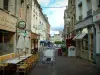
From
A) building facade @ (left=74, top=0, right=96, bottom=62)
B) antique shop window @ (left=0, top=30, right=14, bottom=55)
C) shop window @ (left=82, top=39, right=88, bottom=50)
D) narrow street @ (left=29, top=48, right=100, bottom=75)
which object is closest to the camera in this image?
narrow street @ (left=29, top=48, right=100, bottom=75)

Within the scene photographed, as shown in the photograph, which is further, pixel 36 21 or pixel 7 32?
pixel 36 21

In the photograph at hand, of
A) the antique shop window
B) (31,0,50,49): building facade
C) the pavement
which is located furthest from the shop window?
(31,0,50,49): building facade

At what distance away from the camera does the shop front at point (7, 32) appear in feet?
47.0

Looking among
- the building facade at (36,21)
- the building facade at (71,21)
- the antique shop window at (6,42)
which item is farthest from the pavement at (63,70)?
the building facade at (36,21)

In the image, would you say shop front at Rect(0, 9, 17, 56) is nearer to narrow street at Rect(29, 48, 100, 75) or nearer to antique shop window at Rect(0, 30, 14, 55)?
antique shop window at Rect(0, 30, 14, 55)

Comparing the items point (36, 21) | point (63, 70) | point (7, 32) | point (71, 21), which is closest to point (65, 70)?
point (63, 70)

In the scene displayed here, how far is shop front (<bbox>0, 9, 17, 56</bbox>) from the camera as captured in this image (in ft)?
47.0

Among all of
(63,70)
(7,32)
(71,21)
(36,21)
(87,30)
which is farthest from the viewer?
(36,21)

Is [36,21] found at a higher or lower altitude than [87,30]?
higher

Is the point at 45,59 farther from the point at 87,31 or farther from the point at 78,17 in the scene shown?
the point at 78,17

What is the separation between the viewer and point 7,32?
16453mm

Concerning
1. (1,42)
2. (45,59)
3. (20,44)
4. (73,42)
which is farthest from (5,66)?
(73,42)

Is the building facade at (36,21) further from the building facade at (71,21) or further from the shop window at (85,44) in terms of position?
the shop window at (85,44)

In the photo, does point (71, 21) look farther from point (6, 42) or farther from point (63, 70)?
point (63, 70)
